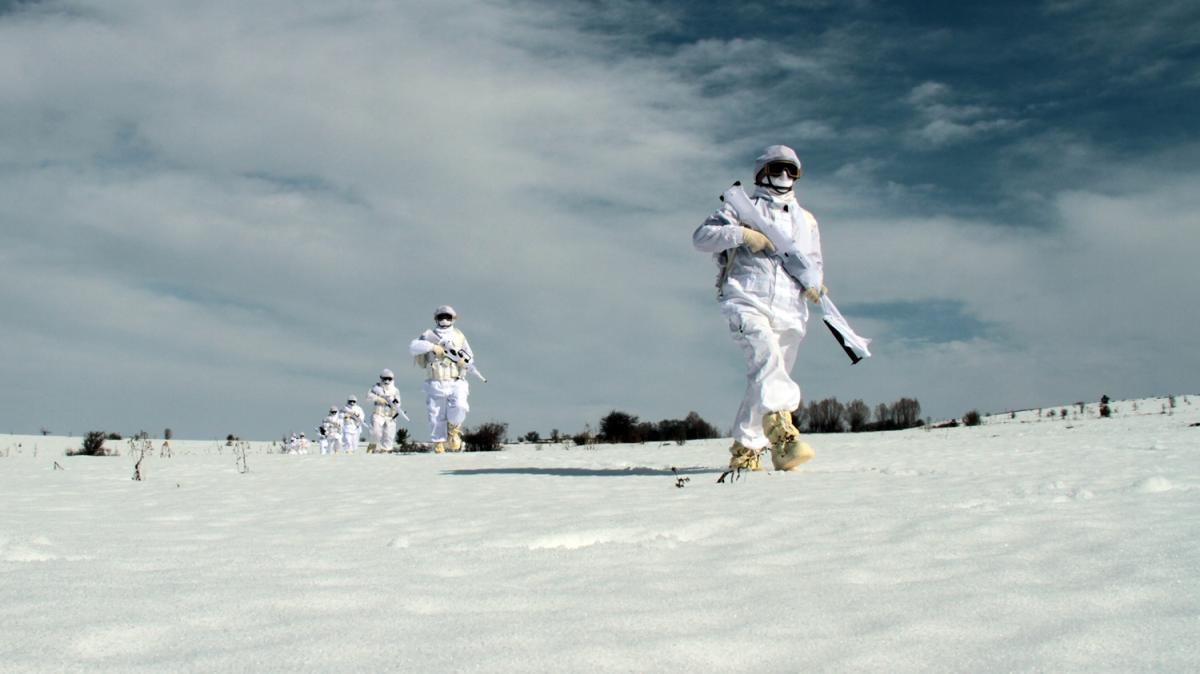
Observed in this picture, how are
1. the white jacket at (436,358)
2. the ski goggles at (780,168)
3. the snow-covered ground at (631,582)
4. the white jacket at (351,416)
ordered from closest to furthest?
the snow-covered ground at (631,582) → the ski goggles at (780,168) → the white jacket at (436,358) → the white jacket at (351,416)

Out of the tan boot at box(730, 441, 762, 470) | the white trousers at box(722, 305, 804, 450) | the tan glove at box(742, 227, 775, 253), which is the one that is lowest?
the tan boot at box(730, 441, 762, 470)

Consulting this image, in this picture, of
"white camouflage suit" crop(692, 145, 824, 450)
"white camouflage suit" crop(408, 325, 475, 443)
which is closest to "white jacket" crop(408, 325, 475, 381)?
"white camouflage suit" crop(408, 325, 475, 443)

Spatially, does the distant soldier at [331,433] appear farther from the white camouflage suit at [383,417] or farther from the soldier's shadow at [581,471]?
the soldier's shadow at [581,471]

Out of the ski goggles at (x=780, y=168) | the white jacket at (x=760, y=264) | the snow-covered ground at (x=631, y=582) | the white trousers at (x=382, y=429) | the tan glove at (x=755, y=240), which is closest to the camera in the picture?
the snow-covered ground at (x=631, y=582)

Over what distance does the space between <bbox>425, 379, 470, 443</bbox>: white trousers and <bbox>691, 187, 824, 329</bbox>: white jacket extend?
9.70 meters

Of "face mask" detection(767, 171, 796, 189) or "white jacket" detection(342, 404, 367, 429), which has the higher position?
"face mask" detection(767, 171, 796, 189)

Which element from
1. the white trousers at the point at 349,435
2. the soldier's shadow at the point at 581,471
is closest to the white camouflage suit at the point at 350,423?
the white trousers at the point at 349,435

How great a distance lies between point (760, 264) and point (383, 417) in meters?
16.7

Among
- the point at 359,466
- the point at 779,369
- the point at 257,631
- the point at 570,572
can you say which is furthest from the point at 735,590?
the point at 359,466

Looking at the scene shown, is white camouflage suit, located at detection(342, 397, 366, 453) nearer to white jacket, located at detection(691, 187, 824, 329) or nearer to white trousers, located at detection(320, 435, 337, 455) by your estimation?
white trousers, located at detection(320, 435, 337, 455)

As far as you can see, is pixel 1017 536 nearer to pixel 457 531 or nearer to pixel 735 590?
pixel 735 590

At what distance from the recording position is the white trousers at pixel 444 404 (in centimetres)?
1597

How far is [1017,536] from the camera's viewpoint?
324 cm

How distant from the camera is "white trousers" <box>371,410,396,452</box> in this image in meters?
21.8
